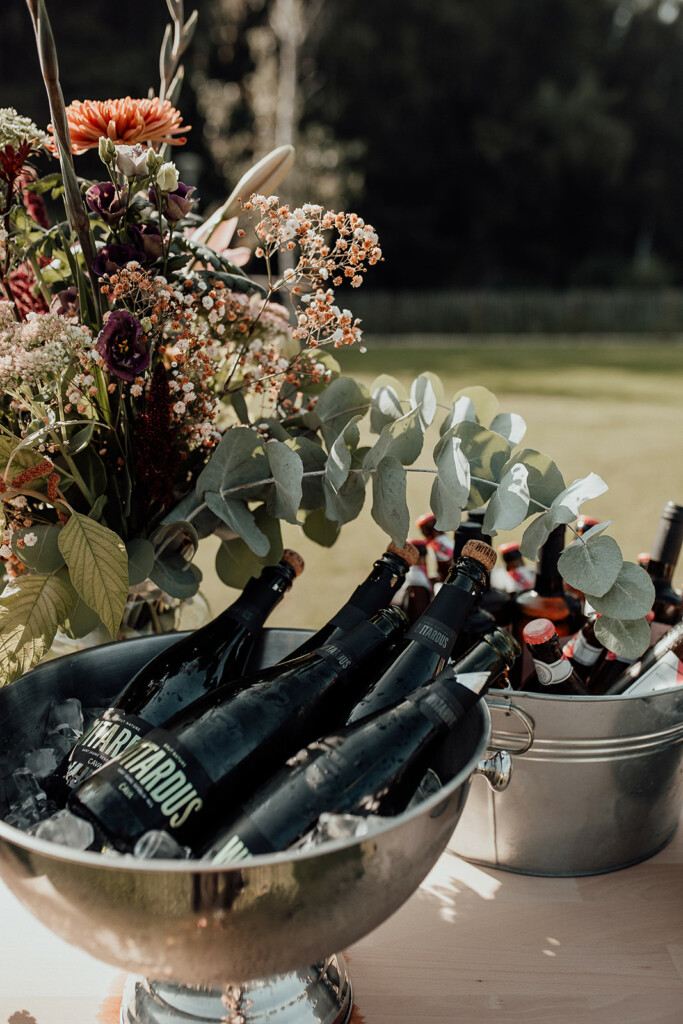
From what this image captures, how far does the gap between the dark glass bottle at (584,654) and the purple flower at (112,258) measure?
63 centimetres

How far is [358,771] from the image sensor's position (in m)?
0.57

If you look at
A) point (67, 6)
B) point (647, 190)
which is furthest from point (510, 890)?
point (647, 190)

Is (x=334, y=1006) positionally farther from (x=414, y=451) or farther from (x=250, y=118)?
(x=250, y=118)

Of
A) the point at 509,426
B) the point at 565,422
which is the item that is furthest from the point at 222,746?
the point at 565,422

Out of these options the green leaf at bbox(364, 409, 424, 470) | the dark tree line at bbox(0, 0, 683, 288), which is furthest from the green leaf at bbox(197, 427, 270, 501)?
the dark tree line at bbox(0, 0, 683, 288)

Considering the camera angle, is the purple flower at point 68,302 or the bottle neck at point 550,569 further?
the bottle neck at point 550,569

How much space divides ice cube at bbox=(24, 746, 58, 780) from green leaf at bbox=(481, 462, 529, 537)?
1.34ft

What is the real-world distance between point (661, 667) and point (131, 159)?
0.71m

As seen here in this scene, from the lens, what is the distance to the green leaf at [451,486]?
0.68 m

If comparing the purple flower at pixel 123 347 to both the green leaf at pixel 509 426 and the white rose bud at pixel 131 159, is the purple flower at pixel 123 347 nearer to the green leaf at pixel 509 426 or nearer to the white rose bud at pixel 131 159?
the white rose bud at pixel 131 159

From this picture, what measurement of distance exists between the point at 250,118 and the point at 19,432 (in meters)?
18.2

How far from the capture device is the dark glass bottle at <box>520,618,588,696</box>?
2.50 ft

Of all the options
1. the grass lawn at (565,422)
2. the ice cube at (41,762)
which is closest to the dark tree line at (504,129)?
the grass lawn at (565,422)

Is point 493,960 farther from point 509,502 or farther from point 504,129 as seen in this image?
point 504,129
